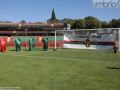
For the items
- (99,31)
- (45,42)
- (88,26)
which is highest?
(88,26)

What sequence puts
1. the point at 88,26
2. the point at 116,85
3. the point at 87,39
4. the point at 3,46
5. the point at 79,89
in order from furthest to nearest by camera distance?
1. the point at 88,26
2. the point at 87,39
3. the point at 3,46
4. the point at 116,85
5. the point at 79,89

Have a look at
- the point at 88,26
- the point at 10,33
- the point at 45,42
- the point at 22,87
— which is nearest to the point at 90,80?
the point at 22,87

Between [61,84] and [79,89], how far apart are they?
2.46 feet

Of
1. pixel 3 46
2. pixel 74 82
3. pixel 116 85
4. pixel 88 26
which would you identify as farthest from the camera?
pixel 88 26

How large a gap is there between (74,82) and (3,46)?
45.3 feet

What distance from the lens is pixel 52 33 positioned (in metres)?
60.9

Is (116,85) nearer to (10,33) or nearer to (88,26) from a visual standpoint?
(10,33)

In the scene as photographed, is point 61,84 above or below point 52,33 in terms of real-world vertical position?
below

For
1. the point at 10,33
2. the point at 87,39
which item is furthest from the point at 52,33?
the point at 87,39

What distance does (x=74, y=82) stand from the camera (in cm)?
504

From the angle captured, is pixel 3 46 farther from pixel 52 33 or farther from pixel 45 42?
pixel 52 33

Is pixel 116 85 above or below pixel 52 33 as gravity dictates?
below

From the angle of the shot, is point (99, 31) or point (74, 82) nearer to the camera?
point (74, 82)

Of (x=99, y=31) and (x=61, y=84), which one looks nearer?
(x=61, y=84)
